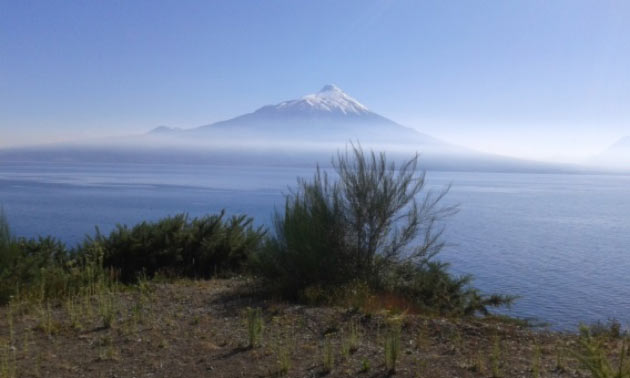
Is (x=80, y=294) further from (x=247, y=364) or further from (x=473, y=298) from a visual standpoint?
(x=473, y=298)

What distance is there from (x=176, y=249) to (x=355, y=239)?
3652 millimetres

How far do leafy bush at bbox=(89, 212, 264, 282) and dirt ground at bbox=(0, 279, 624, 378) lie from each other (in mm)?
3125


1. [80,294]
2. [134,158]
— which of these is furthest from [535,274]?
[134,158]

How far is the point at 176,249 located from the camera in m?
10.1

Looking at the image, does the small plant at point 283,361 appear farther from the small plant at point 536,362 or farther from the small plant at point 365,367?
the small plant at point 536,362

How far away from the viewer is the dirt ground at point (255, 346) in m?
4.33

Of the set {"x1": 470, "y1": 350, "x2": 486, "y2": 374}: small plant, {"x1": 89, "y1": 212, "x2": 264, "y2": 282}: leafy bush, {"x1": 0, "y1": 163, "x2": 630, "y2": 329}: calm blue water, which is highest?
{"x1": 470, "y1": 350, "x2": 486, "y2": 374}: small plant

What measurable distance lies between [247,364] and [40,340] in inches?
84.2

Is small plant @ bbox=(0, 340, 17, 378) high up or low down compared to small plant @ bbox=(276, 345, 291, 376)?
down

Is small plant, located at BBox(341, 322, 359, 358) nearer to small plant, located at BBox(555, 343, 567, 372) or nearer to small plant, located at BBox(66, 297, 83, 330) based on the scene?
small plant, located at BBox(555, 343, 567, 372)

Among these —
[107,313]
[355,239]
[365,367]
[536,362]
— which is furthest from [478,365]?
[355,239]

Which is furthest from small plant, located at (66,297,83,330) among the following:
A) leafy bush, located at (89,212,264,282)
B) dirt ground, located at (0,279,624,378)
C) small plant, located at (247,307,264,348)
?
leafy bush, located at (89,212,264,282)

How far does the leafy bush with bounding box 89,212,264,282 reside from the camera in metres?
10.1

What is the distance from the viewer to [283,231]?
27.4 ft
